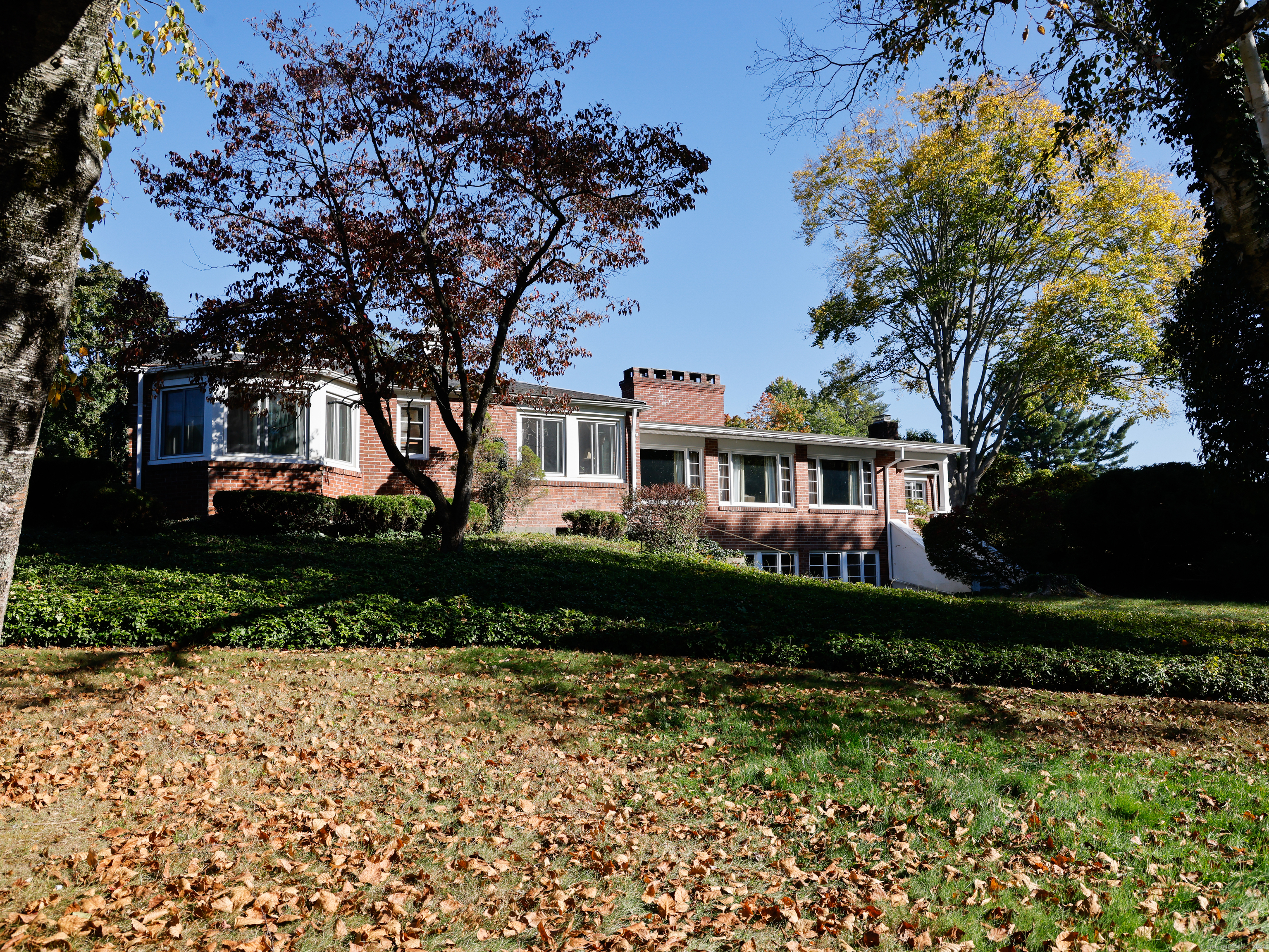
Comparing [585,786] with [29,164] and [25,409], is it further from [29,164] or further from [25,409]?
[29,164]

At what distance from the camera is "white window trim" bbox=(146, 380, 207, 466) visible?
16.9 metres

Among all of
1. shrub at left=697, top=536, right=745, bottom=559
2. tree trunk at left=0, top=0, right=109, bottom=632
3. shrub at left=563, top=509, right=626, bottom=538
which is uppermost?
tree trunk at left=0, top=0, right=109, bottom=632

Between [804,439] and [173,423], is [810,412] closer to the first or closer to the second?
[804,439]

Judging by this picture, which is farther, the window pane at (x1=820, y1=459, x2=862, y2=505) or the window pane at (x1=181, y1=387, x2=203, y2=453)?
the window pane at (x1=820, y1=459, x2=862, y2=505)

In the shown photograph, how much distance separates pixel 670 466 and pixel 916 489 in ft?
43.6

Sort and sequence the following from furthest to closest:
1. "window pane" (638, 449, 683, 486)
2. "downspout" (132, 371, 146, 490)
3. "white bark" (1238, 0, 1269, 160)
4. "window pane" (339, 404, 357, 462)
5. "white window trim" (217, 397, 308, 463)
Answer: "window pane" (638, 449, 683, 486) < "window pane" (339, 404, 357, 462) < "downspout" (132, 371, 146, 490) < "white window trim" (217, 397, 308, 463) < "white bark" (1238, 0, 1269, 160)

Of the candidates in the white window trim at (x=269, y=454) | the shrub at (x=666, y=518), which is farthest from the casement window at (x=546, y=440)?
the white window trim at (x=269, y=454)

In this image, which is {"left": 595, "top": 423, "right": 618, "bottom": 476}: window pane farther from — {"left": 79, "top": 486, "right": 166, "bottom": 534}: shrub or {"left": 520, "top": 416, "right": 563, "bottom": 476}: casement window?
{"left": 79, "top": 486, "right": 166, "bottom": 534}: shrub

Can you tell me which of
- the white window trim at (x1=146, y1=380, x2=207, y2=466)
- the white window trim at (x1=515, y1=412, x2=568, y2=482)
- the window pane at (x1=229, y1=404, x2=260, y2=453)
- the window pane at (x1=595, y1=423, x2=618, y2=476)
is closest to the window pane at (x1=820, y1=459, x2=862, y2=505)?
the window pane at (x1=595, y1=423, x2=618, y2=476)

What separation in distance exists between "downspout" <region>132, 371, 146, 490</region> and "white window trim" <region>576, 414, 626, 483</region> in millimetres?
8176

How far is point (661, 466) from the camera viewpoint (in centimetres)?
2362

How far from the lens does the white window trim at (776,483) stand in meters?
24.4

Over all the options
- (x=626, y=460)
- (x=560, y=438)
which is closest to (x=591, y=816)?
(x=560, y=438)

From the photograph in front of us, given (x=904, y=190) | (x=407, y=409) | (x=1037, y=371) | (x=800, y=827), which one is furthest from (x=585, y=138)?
(x=1037, y=371)
